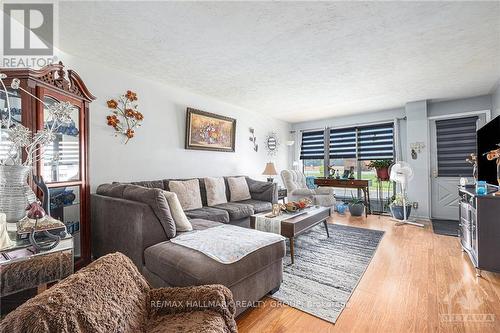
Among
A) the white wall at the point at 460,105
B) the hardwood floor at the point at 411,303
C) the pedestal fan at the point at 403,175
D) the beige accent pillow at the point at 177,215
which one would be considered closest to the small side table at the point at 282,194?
the pedestal fan at the point at 403,175

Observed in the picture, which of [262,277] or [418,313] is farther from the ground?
[262,277]

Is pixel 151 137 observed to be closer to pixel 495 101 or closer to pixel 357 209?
pixel 357 209

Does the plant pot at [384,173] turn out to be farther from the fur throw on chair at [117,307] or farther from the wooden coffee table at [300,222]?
the fur throw on chair at [117,307]

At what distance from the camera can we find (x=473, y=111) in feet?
14.2

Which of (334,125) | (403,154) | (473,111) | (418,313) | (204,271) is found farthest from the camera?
(334,125)

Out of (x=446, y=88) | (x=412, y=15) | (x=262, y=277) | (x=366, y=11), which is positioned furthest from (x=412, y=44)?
(x=262, y=277)

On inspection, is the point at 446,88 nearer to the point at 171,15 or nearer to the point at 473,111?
the point at 473,111

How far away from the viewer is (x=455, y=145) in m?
4.56

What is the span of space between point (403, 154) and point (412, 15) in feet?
12.5

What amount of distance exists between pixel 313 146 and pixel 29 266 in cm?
604

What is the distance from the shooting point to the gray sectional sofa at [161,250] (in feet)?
5.05

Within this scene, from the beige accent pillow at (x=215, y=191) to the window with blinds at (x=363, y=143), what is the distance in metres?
3.44

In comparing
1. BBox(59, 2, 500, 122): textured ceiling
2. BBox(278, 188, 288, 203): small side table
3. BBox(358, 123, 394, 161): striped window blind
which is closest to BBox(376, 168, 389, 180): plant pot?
BBox(358, 123, 394, 161): striped window blind

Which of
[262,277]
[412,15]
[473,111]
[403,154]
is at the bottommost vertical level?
[262,277]
